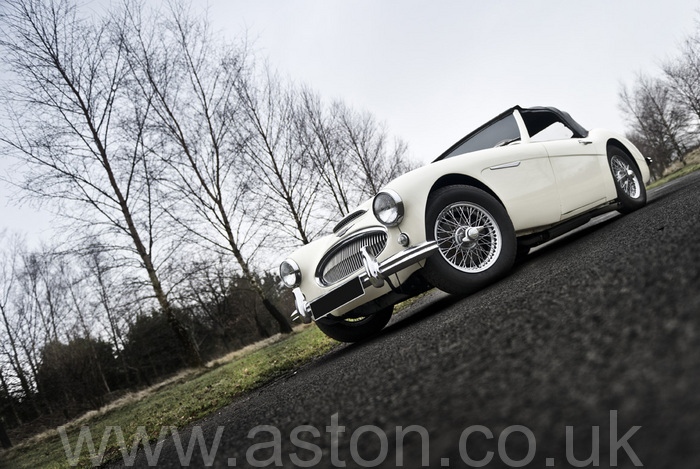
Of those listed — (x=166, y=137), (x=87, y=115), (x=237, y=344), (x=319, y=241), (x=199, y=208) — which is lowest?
(x=237, y=344)

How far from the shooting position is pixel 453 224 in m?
3.06

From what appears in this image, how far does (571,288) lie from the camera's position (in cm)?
173

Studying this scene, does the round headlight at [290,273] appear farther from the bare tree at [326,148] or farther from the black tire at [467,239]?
the bare tree at [326,148]

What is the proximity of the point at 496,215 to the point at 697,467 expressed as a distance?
8.87ft

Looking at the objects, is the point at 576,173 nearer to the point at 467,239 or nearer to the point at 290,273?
the point at 467,239

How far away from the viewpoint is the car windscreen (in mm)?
3998

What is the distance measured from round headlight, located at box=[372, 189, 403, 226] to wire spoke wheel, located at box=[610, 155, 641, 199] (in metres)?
3.19

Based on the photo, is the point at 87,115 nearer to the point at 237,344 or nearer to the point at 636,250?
the point at 636,250

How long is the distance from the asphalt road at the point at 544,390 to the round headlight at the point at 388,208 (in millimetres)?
1192

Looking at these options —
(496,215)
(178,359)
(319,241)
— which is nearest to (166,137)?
(319,241)

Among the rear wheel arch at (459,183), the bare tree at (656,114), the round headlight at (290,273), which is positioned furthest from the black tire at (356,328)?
the bare tree at (656,114)

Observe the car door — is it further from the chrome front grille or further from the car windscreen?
the chrome front grille

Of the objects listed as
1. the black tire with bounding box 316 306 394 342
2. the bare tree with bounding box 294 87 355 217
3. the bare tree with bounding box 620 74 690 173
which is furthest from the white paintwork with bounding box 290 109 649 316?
the bare tree with bounding box 620 74 690 173

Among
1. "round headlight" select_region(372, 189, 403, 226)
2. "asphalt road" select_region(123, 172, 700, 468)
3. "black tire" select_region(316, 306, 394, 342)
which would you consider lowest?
"black tire" select_region(316, 306, 394, 342)
